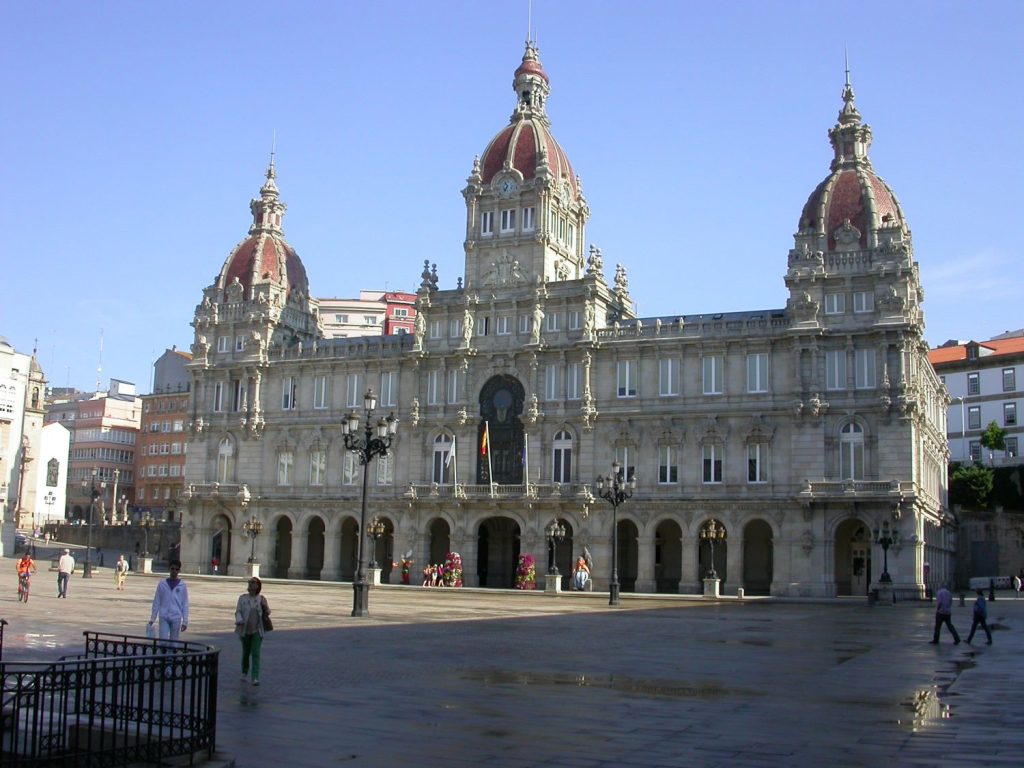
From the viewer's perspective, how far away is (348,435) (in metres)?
40.8

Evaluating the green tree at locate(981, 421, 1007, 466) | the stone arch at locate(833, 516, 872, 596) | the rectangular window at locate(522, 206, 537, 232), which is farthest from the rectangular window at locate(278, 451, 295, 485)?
the green tree at locate(981, 421, 1007, 466)

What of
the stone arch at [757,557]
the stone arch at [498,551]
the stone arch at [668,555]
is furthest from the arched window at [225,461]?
the stone arch at [757,557]

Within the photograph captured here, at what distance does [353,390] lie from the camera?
78625 mm

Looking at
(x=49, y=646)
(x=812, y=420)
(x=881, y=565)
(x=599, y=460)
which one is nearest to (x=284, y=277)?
(x=599, y=460)

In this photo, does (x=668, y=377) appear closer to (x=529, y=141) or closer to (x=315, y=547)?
(x=529, y=141)

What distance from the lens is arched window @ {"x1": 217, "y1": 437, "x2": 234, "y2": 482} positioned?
81.8m

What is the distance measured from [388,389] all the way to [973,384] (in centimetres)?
5405

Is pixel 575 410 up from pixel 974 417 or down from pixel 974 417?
down

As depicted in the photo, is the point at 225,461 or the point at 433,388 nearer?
the point at 433,388

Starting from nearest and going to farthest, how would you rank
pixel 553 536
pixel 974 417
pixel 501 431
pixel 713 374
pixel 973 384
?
pixel 713 374
pixel 553 536
pixel 501 431
pixel 974 417
pixel 973 384

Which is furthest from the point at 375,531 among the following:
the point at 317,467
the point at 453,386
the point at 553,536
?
the point at 553,536

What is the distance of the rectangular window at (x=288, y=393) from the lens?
3177 inches

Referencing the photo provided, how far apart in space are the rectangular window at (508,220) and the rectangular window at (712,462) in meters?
20.8

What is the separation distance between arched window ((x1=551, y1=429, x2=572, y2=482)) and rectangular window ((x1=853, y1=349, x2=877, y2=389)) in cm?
1826
